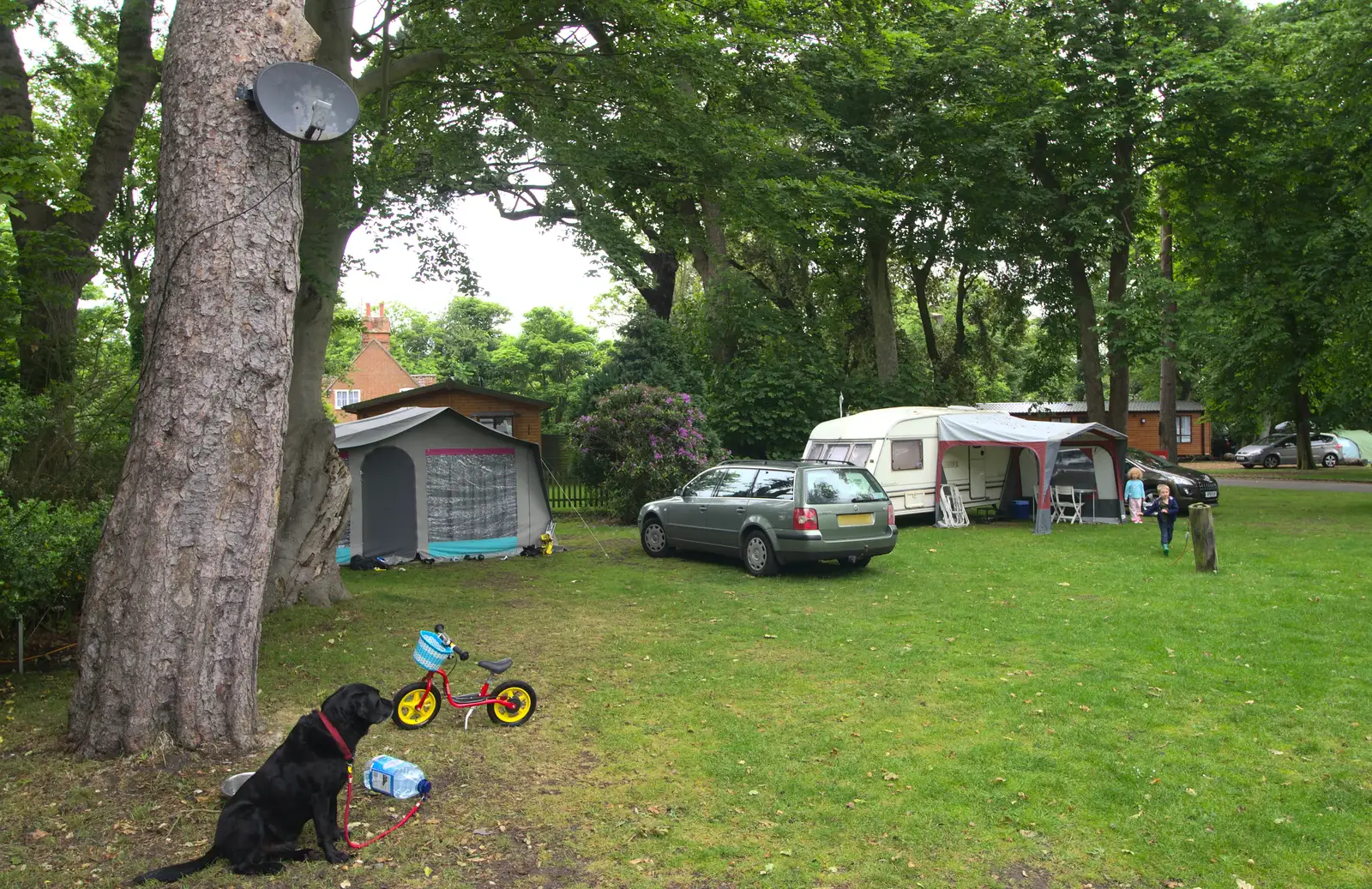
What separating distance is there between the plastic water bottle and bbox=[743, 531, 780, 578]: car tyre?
7.94 meters

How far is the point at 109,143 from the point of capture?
35.4 ft

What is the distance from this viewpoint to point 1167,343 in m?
20.8

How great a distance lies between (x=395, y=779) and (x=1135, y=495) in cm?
1594

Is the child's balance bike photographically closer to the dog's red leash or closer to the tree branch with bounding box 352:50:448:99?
the dog's red leash

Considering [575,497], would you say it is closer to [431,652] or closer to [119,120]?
[119,120]

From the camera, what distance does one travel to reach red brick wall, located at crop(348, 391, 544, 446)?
1038 inches

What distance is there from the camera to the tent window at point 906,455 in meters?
18.2

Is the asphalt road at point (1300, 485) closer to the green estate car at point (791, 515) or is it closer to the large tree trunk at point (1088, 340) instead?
the large tree trunk at point (1088, 340)

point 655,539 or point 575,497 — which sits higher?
point 575,497

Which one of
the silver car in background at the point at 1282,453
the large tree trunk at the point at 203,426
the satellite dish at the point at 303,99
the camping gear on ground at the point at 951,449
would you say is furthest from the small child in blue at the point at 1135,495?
the silver car in background at the point at 1282,453

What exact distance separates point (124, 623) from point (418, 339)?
70805 mm

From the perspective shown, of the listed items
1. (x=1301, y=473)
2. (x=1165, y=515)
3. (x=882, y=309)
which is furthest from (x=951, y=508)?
(x=1301, y=473)

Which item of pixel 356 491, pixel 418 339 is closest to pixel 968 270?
pixel 356 491

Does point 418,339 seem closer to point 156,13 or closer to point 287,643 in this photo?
point 156,13
